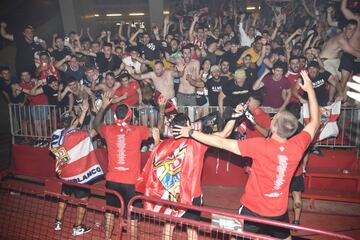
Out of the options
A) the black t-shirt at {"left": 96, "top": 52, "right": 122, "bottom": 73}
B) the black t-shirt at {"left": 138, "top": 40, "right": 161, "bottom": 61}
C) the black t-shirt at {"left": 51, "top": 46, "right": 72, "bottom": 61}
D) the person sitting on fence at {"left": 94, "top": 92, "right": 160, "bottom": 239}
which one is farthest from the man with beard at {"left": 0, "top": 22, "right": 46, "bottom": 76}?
the person sitting on fence at {"left": 94, "top": 92, "right": 160, "bottom": 239}

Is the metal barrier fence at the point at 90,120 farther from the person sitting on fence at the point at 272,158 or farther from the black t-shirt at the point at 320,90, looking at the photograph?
the person sitting on fence at the point at 272,158

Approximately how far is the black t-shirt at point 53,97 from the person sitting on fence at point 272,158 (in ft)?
17.6

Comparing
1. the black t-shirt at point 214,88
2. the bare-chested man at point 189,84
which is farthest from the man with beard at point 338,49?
the bare-chested man at point 189,84

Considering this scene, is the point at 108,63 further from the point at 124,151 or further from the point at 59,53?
the point at 124,151

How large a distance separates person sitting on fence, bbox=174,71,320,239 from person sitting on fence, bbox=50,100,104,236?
231cm

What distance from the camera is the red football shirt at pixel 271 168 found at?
363cm

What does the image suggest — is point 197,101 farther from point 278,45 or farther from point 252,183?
point 252,183

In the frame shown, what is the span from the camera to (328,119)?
23.0ft

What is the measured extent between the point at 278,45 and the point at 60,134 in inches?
279

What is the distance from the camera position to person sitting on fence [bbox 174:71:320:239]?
3.62 meters

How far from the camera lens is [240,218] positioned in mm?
3424

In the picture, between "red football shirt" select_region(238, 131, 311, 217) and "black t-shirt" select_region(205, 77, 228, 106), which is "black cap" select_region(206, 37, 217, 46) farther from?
"red football shirt" select_region(238, 131, 311, 217)

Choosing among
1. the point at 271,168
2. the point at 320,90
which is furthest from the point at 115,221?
the point at 320,90

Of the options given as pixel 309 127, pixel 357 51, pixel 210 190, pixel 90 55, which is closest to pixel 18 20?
pixel 90 55
